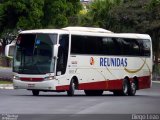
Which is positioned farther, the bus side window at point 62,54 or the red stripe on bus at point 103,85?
the red stripe on bus at point 103,85

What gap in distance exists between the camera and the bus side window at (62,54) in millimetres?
30281

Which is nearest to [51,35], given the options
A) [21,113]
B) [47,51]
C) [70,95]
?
[47,51]

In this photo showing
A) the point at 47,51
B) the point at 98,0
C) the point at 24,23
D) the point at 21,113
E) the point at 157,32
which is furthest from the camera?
the point at 98,0

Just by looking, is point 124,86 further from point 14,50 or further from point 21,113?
point 21,113

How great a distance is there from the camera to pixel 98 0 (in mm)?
68375

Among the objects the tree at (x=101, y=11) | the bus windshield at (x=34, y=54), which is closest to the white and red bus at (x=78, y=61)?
the bus windshield at (x=34, y=54)

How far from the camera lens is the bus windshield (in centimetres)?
3014

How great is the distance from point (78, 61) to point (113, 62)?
289cm

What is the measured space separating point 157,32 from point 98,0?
35.4 feet

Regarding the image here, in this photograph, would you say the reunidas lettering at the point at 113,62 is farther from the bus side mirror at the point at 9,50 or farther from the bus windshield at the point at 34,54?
the bus side mirror at the point at 9,50

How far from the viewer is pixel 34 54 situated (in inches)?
1192

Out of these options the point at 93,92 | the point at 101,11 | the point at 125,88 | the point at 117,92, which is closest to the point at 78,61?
the point at 93,92

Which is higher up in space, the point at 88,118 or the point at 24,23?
the point at 24,23

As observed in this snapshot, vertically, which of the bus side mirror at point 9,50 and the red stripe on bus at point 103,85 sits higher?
the bus side mirror at point 9,50
